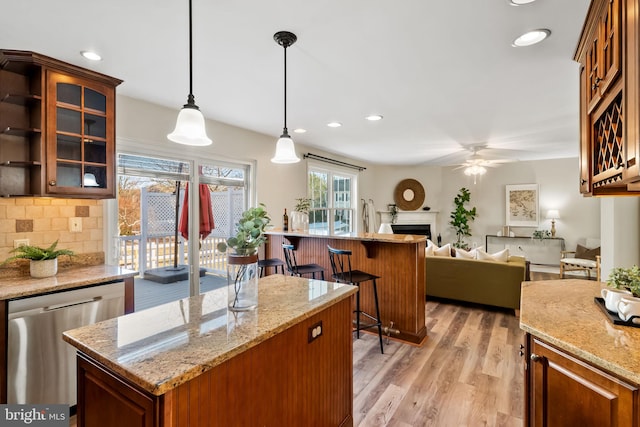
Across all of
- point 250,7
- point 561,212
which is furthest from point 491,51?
point 561,212

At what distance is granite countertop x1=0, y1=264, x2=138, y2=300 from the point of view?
1924 millimetres

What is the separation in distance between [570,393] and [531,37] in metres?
1.98

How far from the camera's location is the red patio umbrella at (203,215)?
3600mm

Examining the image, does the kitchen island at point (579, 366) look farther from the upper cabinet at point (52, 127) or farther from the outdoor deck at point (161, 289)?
the outdoor deck at point (161, 289)

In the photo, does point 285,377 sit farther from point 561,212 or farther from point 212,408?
point 561,212

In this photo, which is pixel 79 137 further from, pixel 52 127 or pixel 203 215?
pixel 203 215

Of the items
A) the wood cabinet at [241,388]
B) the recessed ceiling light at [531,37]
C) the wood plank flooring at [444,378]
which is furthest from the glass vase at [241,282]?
the recessed ceiling light at [531,37]

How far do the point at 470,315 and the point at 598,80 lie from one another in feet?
10.9

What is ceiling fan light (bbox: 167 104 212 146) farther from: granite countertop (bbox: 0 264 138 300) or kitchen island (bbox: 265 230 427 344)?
kitchen island (bbox: 265 230 427 344)

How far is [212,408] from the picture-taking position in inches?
42.6

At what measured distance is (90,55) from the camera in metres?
2.22

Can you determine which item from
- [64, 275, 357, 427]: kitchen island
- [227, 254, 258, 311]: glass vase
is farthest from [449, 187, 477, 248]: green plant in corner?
[227, 254, 258, 311]: glass vase

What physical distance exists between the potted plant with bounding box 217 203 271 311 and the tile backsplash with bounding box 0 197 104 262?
6.53 ft

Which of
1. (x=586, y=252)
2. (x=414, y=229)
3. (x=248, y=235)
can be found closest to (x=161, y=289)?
(x=248, y=235)
